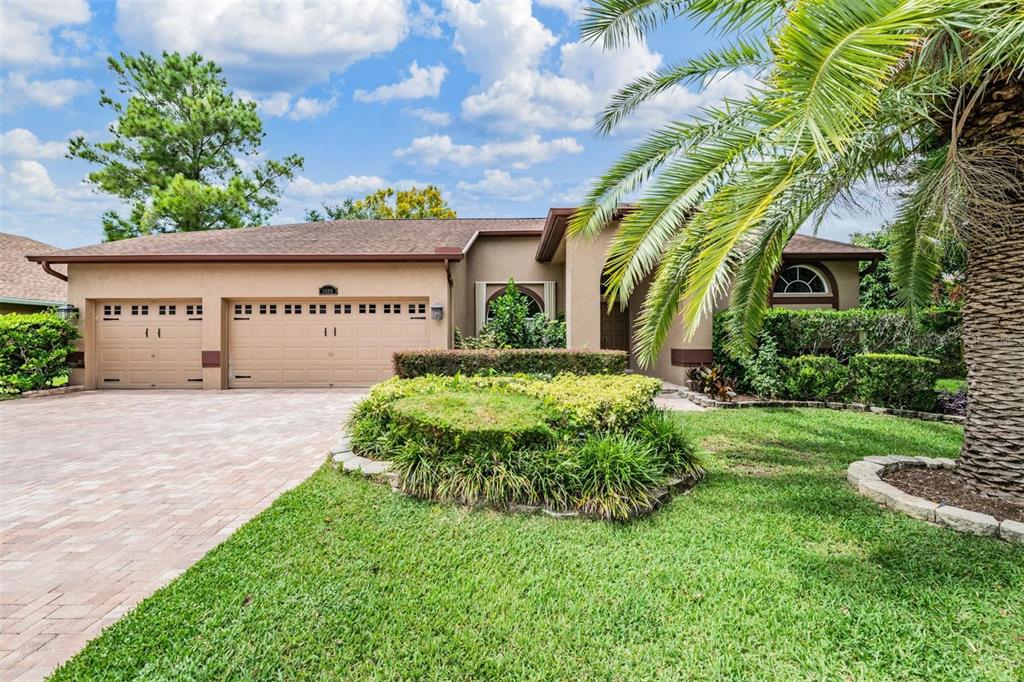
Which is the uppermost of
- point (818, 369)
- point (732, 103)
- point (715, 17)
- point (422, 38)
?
point (422, 38)

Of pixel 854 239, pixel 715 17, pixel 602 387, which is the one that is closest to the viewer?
pixel 715 17

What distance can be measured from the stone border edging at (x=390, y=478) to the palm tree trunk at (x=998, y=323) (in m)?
2.43

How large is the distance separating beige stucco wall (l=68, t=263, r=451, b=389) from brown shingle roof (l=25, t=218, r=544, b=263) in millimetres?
327

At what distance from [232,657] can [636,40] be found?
19.4 ft

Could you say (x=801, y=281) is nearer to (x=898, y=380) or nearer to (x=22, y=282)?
(x=898, y=380)

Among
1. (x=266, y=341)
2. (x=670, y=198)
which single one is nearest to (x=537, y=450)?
(x=670, y=198)

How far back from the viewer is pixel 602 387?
604 cm

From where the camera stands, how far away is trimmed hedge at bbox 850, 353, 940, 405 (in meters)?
8.52

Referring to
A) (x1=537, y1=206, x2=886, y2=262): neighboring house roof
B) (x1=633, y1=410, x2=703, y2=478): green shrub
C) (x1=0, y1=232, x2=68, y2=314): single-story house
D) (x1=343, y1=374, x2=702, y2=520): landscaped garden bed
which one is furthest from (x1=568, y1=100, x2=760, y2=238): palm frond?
(x1=0, y1=232, x2=68, y2=314): single-story house

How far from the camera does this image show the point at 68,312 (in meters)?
12.2

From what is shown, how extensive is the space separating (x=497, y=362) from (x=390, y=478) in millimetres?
4804

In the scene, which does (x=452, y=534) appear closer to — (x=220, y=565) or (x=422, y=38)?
(x=220, y=565)

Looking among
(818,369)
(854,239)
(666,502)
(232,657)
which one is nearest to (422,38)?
(818,369)

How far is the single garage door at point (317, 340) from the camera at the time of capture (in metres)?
12.9
